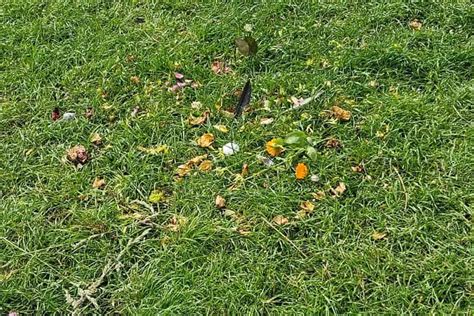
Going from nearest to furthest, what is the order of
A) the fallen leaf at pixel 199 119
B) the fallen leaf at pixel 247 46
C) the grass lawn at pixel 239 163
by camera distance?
the grass lawn at pixel 239 163, the fallen leaf at pixel 199 119, the fallen leaf at pixel 247 46

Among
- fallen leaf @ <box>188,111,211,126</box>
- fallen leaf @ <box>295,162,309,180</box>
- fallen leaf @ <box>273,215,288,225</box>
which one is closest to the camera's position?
fallen leaf @ <box>273,215,288,225</box>

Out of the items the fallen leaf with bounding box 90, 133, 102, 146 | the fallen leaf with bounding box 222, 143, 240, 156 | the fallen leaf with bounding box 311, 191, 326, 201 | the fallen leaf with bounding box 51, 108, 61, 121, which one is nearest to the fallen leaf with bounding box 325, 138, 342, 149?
the fallen leaf with bounding box 311, 191, 326, 201

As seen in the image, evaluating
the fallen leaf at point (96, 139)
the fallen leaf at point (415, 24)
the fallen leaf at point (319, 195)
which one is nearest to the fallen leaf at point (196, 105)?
the fallen leaf at point (96, 139)

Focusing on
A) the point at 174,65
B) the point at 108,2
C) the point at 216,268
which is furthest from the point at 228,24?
the point at 216,268

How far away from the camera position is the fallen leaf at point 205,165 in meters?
2.86

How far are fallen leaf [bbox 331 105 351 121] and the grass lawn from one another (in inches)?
1.5

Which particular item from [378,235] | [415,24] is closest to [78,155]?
[378,235]

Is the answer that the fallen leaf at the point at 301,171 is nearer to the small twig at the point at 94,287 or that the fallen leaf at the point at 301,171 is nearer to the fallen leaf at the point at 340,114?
the fallen leaf at the point at 340,114

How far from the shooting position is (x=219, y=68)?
342 cm

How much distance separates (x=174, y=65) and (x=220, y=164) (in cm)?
79

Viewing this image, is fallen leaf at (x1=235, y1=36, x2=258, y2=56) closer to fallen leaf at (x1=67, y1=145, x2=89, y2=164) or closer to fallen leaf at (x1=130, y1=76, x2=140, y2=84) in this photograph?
fallen leaf at (x1=130, y1=76, x2=140, y2=84)

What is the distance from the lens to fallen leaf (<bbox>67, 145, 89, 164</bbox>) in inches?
118

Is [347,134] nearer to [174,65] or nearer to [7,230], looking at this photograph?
[174,65]

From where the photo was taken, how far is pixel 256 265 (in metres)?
2.48
